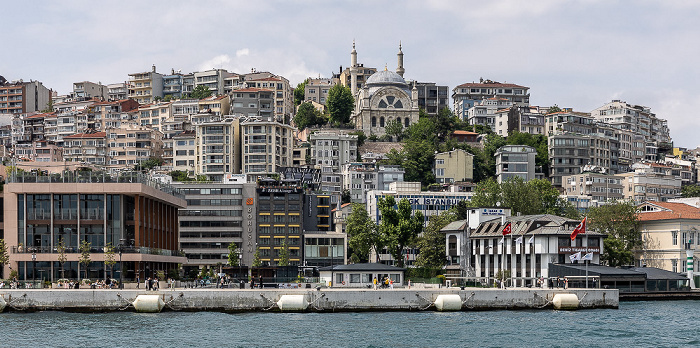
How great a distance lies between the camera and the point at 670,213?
11819 cm

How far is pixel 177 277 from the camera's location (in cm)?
9612

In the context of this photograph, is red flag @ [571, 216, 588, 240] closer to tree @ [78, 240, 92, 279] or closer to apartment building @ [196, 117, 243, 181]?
tree @ [78, 240, 92, 279]

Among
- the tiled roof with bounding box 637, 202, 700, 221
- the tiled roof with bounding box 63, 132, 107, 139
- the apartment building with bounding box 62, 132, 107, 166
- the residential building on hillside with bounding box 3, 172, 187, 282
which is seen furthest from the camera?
Result: the tiled roof with bounding box 63, 132, 107, 139

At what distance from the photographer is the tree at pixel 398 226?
11981cm

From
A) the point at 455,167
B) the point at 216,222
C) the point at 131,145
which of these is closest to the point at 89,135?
the point at 131,145

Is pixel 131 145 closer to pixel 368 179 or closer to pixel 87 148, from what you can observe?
pixel 87 148

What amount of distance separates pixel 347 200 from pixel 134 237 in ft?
260

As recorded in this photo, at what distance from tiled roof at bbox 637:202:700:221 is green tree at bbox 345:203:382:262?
3383 centimetres

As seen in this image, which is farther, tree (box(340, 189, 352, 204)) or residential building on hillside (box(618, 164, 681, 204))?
residential building on hillside (box(618, 164, 681, 204))

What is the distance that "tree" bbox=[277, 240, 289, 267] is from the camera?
5059 inches

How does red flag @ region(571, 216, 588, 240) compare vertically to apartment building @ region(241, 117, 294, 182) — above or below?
below

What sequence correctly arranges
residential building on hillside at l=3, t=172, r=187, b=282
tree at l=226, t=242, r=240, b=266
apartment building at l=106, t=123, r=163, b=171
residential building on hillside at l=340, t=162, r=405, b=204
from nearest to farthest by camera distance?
residential building on hillside at l=3, t=172, r=187, b=282 → tree at l=226, t=242, r=240, b=266 → residential building on hillside at l=340, t=162, r=405, b=204 → apartment building at l=106, t=123, r=163, b=171

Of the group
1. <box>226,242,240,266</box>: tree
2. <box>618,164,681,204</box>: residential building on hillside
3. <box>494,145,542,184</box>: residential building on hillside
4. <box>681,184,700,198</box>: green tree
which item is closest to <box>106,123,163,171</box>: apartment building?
<box>226,242,240,266</box>: tree

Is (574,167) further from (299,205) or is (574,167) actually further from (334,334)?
(334,334)
